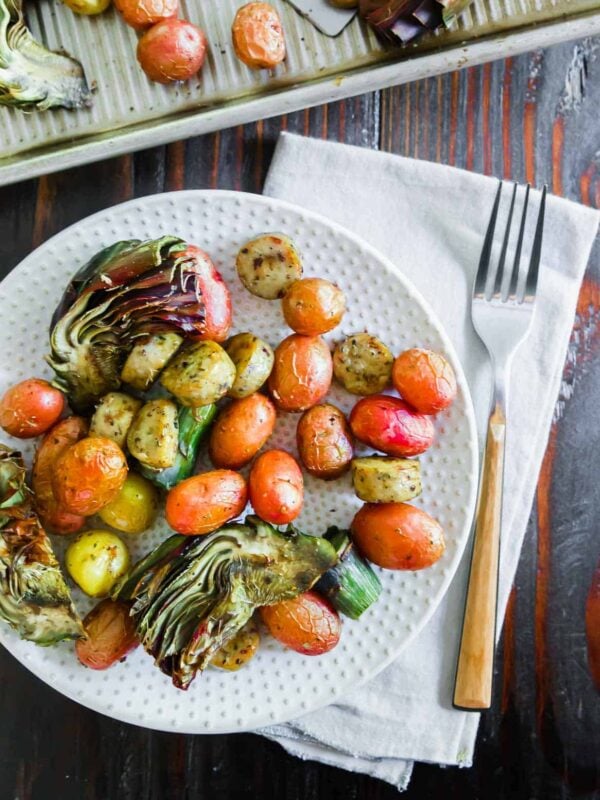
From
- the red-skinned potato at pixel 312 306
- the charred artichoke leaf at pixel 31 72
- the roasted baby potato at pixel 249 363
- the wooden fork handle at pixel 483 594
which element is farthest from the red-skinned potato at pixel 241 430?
the charred artichoke leaf at pixel 31 72

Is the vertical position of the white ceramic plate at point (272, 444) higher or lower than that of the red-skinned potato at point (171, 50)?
lower

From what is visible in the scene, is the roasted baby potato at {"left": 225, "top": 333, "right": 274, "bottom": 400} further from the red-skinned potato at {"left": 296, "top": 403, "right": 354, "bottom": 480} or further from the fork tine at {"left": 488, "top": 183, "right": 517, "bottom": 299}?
the fork tine at {"left": 488, "top": 183, "right": 517, "bottom": 299}

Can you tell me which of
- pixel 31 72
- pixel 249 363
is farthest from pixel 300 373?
pixel 31 72

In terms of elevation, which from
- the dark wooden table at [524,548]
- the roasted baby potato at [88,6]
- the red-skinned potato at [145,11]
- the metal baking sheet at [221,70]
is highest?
the roasted baby potato at [88,6]

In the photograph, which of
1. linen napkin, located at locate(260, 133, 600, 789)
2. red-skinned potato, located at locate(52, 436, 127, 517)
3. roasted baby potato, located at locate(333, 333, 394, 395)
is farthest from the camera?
linen napkin, located at locate(260, 133, 600, 789)

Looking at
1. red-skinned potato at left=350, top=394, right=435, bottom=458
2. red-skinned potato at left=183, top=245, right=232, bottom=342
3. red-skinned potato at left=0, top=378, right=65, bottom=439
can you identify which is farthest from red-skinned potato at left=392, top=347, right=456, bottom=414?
red-skinned potato at left=0, top=378, right=65, bottom=439

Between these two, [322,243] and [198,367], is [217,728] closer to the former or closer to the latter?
[198,367]

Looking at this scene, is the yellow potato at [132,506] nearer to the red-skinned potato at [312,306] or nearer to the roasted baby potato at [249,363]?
the roasted baby potato at [249,363]
